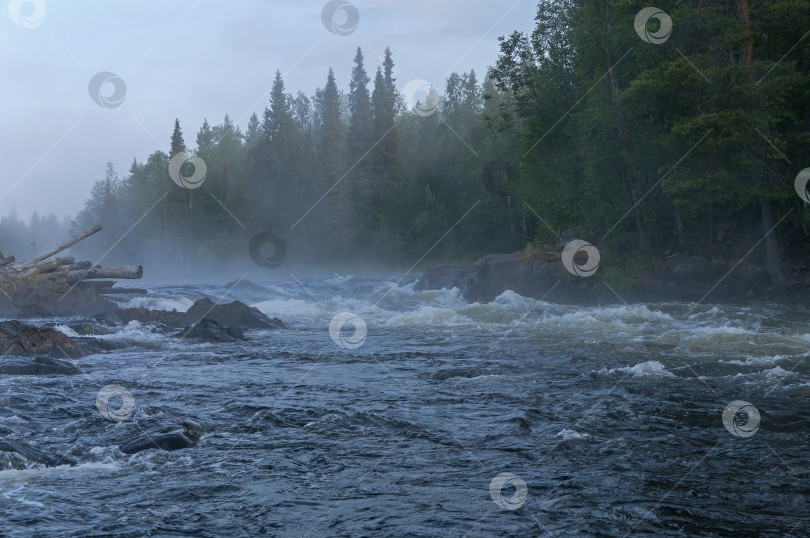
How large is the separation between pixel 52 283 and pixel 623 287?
20.9m

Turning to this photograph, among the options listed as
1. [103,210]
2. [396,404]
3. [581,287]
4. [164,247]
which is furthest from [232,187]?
Result: [396,404]

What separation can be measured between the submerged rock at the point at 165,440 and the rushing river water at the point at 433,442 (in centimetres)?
13

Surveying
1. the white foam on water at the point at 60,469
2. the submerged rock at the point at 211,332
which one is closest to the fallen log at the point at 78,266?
the submerged rock at the point at 211,332

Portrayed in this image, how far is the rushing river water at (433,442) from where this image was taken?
5344 mm

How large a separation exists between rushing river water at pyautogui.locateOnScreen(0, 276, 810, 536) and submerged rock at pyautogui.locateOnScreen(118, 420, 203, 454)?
0.13m

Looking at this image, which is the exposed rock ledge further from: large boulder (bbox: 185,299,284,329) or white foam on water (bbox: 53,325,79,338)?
white foam on water (bbox: 53,325,79,338)

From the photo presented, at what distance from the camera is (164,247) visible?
82188 mm

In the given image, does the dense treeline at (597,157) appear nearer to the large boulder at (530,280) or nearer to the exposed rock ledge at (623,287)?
the exposed rock ledge at (623,287)

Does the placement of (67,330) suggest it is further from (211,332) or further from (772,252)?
(772,252)

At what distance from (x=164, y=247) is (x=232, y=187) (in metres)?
11.5

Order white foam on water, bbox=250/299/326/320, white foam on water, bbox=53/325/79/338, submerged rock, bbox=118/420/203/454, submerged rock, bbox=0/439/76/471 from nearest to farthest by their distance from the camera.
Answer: submerged rock, bbox=0/439/76/471 → submerged rock, bbox=118/420/203/454 → white foam on water, bbox=53/325/79/338 → white foam on water, bbox=250/299/326/320

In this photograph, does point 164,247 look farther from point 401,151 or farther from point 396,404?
point 396,404

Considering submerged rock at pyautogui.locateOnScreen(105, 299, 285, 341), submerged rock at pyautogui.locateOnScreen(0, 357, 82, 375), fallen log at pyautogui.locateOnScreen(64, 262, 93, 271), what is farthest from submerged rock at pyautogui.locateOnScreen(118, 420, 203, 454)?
fallen log at pyautogui.locateOnScreen(64, 262, 93, 271)

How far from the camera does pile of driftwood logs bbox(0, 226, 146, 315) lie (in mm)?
21828
